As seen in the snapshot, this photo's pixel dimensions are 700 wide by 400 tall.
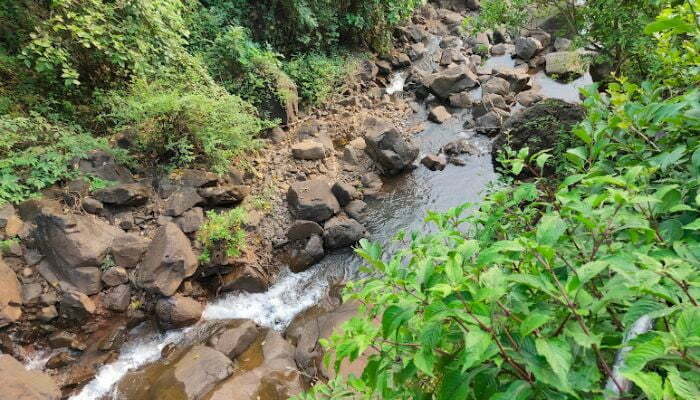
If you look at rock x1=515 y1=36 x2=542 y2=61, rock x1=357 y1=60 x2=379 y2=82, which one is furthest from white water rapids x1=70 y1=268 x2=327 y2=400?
rock x1=515 y1=36 x2=542 y2=61

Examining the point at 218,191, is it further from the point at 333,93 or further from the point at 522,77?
the point at 522,77

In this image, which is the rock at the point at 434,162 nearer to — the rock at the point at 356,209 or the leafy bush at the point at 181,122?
the rock at the point at 356,209

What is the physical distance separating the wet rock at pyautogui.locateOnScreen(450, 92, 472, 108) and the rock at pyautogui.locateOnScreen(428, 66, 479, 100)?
0.23m

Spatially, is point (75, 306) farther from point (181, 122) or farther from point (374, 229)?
point (374, 229)

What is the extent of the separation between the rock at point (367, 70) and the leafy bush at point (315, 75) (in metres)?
0.59

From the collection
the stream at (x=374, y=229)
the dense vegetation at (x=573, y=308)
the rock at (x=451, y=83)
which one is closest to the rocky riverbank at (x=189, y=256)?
the stream at (x=374, y=229)

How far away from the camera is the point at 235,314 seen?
18.3 ft

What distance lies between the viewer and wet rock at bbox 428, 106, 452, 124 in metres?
9.78

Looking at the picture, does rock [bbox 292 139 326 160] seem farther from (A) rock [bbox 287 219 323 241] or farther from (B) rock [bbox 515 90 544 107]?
(B) rock [bbox 515 90 544 107]

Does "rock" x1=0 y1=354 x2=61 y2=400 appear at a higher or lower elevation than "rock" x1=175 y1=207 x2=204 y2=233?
lower

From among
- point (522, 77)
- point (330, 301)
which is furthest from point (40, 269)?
point (522, 77)

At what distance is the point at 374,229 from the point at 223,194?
2724 mm

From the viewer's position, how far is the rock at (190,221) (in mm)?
5902

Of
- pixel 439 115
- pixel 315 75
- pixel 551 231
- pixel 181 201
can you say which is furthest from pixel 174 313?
pixel 439 115
